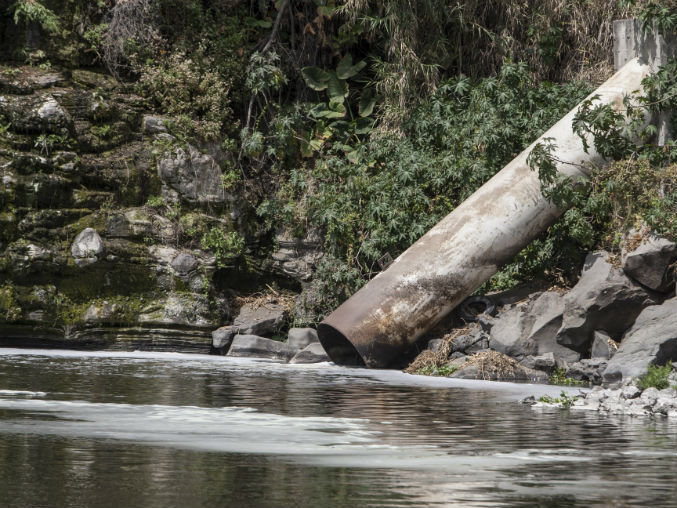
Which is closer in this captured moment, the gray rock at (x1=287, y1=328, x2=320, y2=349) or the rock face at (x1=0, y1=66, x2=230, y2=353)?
the gray rock at (x1=287, y1=328, x2=320, y2=349)

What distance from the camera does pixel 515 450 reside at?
5.74 metres

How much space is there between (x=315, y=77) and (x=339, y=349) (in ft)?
18.2

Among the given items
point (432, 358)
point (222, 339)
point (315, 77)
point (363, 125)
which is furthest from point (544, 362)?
point (315, 77)

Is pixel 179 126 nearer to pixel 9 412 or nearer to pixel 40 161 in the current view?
pixel 40 161

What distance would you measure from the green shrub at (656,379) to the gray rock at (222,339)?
21.5 ft

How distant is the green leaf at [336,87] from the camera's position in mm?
15906

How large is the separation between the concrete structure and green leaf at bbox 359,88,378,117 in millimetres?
3794

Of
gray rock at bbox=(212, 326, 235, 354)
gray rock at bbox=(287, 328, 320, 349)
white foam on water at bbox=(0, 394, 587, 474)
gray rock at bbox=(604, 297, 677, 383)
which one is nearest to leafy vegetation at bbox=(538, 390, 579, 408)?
→ gray rock at bbox=(604, 297, 677, 383)

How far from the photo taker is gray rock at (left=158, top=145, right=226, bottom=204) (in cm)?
1462

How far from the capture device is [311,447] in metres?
5.77

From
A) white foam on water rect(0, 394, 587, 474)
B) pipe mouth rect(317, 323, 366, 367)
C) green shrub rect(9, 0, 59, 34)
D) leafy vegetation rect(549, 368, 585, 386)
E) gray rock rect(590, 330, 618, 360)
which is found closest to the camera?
white foam on water rect(0, 394, 587, 474)

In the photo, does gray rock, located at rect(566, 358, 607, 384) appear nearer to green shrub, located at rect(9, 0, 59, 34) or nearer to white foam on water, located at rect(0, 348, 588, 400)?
white foam on water, located at rect(0, 348, 588, 400)

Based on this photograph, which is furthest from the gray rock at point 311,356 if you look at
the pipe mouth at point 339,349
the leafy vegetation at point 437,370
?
the leafy vegetation at point 437,370

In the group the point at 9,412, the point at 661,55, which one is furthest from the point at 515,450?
the point at 661,55
